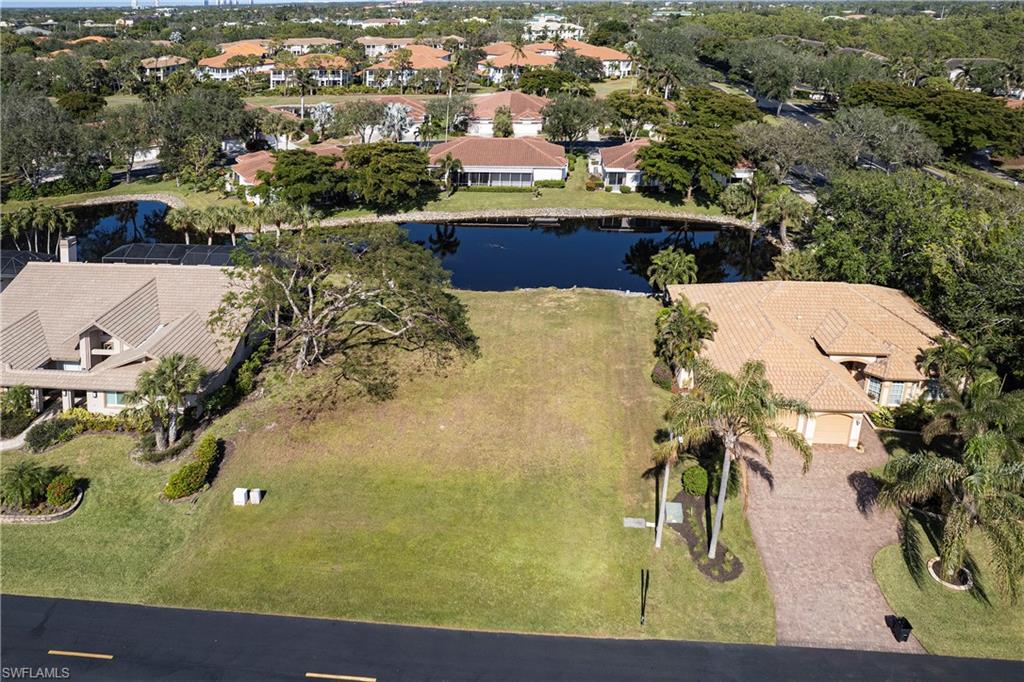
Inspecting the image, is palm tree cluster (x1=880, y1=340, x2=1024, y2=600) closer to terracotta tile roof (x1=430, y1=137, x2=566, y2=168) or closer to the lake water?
the lake water

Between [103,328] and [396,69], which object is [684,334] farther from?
[396,69]

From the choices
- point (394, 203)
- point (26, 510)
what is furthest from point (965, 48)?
point (26, 510)

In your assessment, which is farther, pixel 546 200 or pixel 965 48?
pixel 965 48

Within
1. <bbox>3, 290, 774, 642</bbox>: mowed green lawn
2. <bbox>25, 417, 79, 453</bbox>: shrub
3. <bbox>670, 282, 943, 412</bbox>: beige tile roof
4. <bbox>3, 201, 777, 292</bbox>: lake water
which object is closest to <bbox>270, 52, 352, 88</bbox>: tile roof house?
<bbox>3, 201, 777, 292</bbox>: lake water

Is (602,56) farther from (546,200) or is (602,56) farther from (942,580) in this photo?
(942,580)

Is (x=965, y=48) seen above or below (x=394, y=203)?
above

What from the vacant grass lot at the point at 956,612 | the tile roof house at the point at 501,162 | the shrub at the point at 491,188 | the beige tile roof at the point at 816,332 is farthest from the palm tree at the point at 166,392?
the tile roof house at the point at 501,162

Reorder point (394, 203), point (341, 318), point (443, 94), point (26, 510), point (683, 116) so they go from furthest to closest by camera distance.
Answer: point (443, 94), point (683, 116), point (394, 203), point (341, 318), point (26, 510)

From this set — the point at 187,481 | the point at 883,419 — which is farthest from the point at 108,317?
the point at 883,419
